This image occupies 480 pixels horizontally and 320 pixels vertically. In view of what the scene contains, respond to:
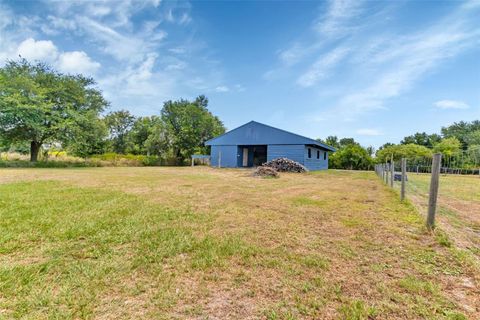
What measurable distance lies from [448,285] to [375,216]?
96.6 inches

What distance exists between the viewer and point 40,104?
659 inches

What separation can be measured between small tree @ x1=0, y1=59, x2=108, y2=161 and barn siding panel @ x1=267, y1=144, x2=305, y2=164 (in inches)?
631

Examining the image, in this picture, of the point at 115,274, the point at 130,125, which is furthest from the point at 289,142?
the point at 130,125

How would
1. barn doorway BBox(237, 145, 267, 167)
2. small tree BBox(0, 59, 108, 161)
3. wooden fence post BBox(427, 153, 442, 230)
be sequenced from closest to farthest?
wooden fence post BBox(427, 153, 442, 230)
small tree BBox(0, 59, 108, 161)
barn doorway BBox(237, 145, 267, 167)

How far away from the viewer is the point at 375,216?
14.3ft

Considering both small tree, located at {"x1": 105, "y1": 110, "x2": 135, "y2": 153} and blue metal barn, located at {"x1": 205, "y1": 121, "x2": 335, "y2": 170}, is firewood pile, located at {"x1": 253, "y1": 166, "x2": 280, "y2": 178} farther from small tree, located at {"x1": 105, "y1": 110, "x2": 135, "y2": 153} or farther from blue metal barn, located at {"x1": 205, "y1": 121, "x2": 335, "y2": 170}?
small tree, located at {"x1": 105, "y1": 110, "x2": 135, "y2": 153}

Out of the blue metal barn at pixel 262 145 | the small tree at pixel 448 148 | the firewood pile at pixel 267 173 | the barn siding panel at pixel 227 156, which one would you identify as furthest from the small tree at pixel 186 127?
the small tree at pixel 448 148

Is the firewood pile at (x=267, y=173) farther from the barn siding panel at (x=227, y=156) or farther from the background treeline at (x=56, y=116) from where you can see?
the background treeline at (x=56, y=116)

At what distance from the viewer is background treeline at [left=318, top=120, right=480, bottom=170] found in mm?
17859

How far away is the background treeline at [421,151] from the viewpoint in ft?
58.6

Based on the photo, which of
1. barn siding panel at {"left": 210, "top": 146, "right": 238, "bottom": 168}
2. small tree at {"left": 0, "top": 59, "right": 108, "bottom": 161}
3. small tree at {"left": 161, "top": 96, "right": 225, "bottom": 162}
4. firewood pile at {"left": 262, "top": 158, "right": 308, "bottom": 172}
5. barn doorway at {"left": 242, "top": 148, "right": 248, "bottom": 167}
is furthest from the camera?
small tree at {"left": 161, "top": 96, "right": 225, "bottom": 162}

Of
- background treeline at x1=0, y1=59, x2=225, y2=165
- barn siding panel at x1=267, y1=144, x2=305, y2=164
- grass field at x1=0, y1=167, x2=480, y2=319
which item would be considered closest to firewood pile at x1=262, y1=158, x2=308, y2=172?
barn siding panel at x1=267, y1=144, x2=305, y2=164

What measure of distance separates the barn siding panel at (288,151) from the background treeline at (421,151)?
620cm

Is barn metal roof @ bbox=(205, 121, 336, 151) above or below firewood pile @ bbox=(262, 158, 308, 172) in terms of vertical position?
above
